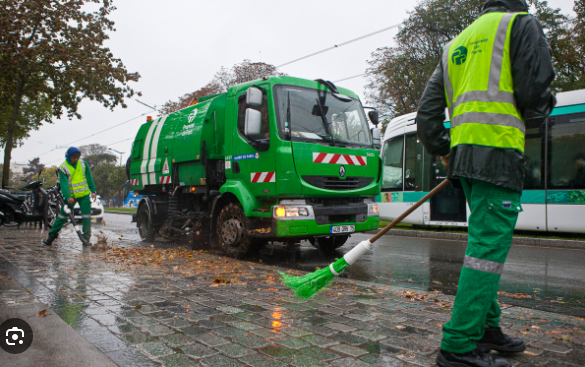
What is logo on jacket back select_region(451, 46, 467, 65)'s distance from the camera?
9.01 feet

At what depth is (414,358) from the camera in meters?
2.71

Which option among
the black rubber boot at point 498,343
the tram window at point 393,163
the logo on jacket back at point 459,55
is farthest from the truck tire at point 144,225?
the logo on jacket back at point 459,55

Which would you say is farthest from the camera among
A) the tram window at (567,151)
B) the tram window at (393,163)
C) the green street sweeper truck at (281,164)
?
the tram window at (393,163)

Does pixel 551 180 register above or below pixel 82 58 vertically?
below

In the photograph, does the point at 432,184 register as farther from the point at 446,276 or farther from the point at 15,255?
the point at 15,255

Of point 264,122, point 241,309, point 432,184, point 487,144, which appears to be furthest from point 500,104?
point 432,184

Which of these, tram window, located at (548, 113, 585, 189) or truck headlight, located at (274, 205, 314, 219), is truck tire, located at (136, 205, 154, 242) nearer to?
truck headlight, located at (274, 205, 314, 219)

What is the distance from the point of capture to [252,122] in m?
7.17

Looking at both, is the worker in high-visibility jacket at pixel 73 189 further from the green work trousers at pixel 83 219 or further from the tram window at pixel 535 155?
the tram window at pixel 535 155

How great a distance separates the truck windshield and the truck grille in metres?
0.59

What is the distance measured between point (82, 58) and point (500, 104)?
16.0 metres

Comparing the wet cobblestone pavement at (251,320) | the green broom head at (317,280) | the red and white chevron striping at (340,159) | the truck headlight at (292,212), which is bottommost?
the wet cobblestone pavement at (251,320)

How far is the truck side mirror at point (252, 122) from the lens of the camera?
7160mm

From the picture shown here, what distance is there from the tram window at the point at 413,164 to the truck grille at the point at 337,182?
617 cm
